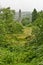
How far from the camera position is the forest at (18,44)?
17.3m

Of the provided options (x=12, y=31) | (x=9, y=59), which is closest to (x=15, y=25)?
(x=12, y=31)

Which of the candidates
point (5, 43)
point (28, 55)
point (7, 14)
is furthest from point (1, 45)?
point (7, 14)

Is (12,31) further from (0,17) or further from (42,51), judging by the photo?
(42,51)

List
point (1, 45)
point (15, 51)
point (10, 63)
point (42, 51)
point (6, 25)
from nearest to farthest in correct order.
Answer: point (10, 63), point (42, 51), point (15, 51), point (1, 45), point (6, 25)

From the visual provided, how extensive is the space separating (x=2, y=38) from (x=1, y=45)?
1.29m

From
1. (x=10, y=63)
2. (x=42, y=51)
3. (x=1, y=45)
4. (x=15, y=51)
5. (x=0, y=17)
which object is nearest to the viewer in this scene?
(x=10, y=63)

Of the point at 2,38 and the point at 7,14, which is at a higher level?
the point at 7,14

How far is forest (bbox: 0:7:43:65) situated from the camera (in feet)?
56.7

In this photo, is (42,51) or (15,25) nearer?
(42,51)

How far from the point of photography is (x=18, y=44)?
1073 inches

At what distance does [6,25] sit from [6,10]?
2181 millimetres

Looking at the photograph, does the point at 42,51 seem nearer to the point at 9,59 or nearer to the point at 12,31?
the point at 9,59

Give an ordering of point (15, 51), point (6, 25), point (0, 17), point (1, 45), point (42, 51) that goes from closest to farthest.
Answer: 1. point (42, 51)
2. point (15, 51)
3. point (1, 45)
4. point (6, 25)
5. point (0, 17)

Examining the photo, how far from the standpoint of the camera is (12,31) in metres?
34.0
